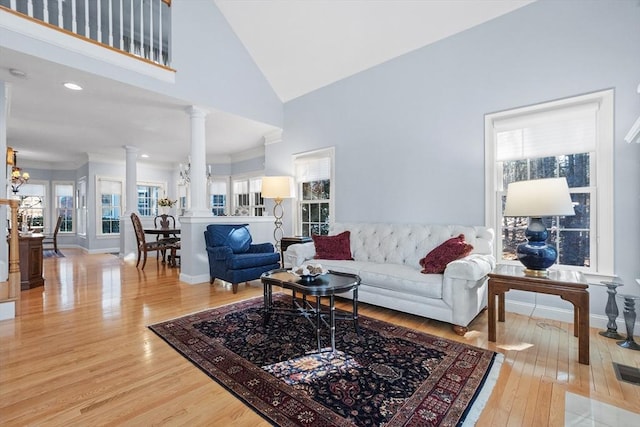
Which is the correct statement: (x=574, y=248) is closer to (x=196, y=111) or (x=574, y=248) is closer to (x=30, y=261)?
(x=196, y=111)

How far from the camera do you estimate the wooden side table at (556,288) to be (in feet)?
6.64

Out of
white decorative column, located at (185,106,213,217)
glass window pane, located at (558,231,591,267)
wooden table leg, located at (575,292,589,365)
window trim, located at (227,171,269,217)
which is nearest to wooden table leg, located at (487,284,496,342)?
wooden table leg, located at (575,292,589,365)

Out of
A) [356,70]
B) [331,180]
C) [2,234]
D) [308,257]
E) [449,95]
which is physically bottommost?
[308,257]

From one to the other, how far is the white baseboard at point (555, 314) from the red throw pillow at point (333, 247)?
1.86 meters

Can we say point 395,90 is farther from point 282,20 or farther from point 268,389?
point 268,389

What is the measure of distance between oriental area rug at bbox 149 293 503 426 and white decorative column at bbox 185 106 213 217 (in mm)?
2017

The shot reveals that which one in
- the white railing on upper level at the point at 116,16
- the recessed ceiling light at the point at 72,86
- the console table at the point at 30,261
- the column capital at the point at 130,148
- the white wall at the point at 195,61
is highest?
the white railing on upper level at the point at 116,16

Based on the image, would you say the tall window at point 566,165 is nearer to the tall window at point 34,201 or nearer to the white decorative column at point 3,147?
the white decorative column at point 3,147

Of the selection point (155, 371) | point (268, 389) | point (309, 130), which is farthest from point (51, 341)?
point (309, 130)

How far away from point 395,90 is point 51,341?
14.9 ft

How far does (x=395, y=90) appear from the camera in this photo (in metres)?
3.99

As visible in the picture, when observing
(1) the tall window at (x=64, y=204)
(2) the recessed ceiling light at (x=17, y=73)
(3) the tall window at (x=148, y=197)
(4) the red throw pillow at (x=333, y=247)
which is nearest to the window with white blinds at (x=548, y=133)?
(4) the red throw pillow at (x=333, y=247)

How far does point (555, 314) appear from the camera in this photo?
2838mm

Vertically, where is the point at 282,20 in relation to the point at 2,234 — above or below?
above
